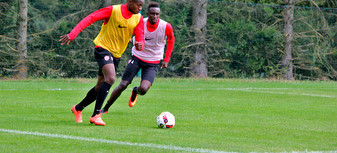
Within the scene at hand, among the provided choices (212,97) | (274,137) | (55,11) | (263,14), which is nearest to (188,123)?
(274,137)

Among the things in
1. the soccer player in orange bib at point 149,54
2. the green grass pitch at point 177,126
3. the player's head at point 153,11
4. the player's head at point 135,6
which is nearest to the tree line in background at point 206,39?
the green grass pitch at point 177,126

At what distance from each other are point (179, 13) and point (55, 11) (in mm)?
4786

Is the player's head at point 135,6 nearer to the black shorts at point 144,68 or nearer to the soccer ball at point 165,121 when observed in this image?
the soccer ball at point 165,121

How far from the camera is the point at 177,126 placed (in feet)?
25.0

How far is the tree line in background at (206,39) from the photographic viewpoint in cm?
1948

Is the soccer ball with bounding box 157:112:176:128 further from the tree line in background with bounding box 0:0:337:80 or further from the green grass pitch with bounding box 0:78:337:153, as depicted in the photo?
the tree line in background with bounding box 0:0:337:80

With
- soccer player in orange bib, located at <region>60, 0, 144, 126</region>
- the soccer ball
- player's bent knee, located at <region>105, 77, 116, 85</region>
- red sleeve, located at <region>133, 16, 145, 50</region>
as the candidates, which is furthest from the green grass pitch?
red sleeve, located at <region>133, 16, 145, 50</region>

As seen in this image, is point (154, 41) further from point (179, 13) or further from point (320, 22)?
point (320, 22)

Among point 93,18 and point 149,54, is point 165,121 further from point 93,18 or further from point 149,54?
point 149,54

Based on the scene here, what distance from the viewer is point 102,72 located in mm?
7859

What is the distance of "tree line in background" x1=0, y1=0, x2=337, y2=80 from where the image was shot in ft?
63.9

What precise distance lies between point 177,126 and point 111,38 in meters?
1.57

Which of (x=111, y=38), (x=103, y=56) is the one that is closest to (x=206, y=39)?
(x=111, y=38)

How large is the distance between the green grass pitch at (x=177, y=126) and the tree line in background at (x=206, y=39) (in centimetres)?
671
